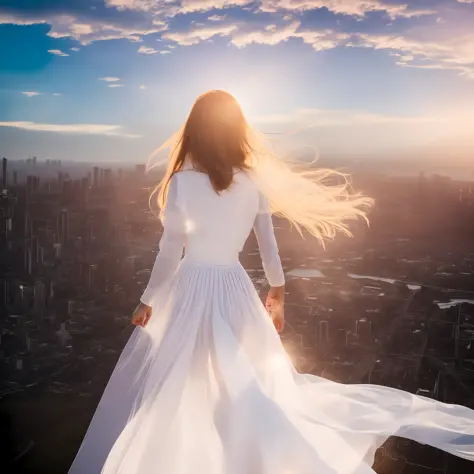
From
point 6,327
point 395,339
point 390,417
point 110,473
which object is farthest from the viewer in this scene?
point 6,327

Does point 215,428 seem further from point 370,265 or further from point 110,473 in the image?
point 370,265

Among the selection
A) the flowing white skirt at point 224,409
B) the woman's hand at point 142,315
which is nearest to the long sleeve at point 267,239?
the flowing white skirt at point 224,409

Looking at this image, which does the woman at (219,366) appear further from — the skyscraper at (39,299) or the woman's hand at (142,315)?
the skyscraper at (39,299)

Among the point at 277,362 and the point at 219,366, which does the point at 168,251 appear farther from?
the point at 277,362

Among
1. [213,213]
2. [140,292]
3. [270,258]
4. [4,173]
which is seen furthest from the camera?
[4,173]

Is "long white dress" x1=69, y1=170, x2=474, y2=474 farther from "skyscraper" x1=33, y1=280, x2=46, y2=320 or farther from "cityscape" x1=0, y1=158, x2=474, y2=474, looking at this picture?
"skyscraper" x1=33, y1=280, x2=46, y2=320

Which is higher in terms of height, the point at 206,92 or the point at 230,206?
the point at 206,92

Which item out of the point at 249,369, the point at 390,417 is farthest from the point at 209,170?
the point at 390,417

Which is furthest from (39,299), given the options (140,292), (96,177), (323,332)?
→ (96,177)
